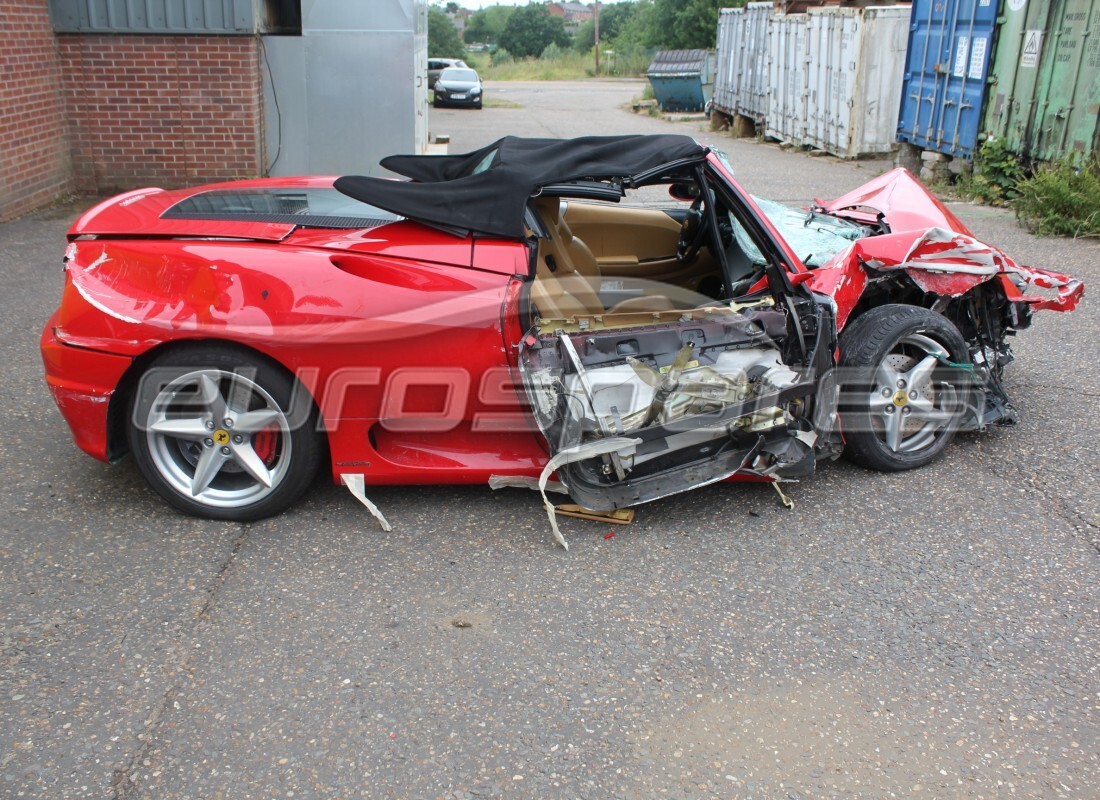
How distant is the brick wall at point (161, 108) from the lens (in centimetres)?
989

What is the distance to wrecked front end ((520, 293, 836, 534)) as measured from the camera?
367 cm

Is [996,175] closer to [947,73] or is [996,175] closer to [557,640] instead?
[947,73]

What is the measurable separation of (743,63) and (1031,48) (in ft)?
33.9

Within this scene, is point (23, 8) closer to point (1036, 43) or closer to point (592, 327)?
point (592, 327)

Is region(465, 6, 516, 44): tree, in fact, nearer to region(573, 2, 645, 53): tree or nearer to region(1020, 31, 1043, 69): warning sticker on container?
region(573, 2, 645, 53): tree

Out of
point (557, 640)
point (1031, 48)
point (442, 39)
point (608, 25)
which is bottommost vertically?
point (557, 640)

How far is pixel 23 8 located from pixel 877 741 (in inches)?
389

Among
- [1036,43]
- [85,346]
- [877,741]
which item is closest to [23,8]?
[85,346]

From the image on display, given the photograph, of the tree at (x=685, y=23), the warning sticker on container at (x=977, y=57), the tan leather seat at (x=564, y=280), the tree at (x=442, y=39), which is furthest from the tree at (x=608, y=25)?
the tan leather seat at (x=564, y=280)

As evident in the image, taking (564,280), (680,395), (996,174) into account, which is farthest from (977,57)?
(680,395)

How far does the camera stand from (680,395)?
12.3 feet

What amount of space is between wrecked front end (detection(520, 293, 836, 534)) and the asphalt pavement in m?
0.25

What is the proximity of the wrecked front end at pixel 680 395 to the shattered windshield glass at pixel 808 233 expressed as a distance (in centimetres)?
45

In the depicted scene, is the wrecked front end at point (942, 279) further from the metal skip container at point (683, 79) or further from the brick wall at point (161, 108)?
the metal skip container at point (683, 79)
